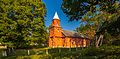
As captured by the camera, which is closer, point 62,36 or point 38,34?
point 38,34

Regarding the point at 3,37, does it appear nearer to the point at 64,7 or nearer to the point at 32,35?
the point at 32,35

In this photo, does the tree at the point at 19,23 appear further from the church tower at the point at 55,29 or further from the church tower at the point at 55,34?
the church tower at the point at 55,29

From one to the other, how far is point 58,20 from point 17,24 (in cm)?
5669

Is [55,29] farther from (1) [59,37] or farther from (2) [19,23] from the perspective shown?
(2) [19,23]

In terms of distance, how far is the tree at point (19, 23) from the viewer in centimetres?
4578

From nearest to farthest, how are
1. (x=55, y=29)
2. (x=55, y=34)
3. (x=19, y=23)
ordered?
(x=19, y=23), (x=55, y=34), (x=55, y=29)

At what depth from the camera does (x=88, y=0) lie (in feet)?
58.3

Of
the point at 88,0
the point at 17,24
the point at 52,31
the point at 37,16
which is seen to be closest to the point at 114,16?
the point at 88,0

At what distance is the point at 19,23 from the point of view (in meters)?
46.1

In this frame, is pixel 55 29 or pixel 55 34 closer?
pixel 55 34

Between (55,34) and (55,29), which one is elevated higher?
(55,29)

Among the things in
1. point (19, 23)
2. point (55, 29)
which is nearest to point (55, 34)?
point (55, 29)

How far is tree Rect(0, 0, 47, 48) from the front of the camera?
150ft

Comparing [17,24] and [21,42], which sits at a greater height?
[17,24]
